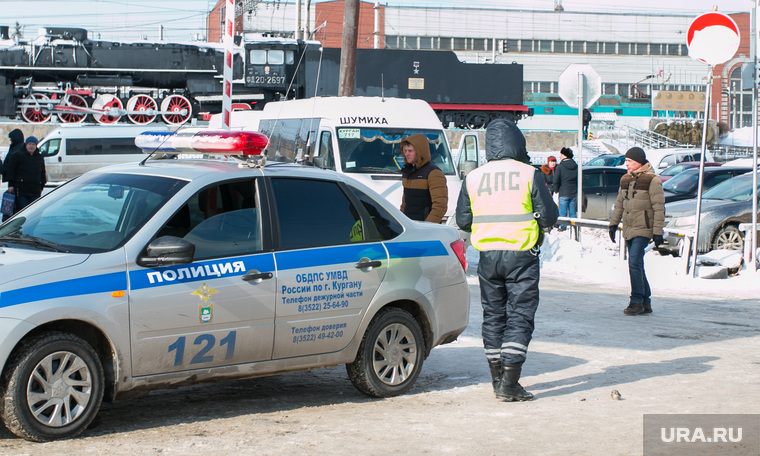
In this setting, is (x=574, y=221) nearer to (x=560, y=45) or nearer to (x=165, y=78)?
(x=165, y=78)

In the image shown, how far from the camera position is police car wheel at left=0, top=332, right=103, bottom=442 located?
4.80 m

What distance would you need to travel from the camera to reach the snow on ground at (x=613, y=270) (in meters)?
12.6

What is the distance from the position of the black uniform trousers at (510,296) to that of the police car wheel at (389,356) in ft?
1.88

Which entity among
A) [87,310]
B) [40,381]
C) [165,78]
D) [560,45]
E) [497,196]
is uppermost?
[560,45]

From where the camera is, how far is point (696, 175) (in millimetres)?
19562

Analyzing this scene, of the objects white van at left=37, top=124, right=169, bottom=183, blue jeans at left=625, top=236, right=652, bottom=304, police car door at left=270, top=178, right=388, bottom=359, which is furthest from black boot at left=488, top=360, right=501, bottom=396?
white van at left=37, top=124, right=169, bottom=183

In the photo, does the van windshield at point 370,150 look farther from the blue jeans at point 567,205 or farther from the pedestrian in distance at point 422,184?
the blue jeans at point 567,205

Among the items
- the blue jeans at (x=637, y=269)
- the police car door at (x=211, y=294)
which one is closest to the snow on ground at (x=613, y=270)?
the blue jeans at (x=637, y=269)

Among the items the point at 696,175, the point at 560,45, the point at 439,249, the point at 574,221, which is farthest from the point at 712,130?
the point at 439,249

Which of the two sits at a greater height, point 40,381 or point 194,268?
point 194,268

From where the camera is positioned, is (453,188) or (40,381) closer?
(40,381)

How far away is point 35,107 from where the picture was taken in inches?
1453

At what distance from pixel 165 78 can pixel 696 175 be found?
23462 millimetres

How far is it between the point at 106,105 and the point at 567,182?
79.7 ft
